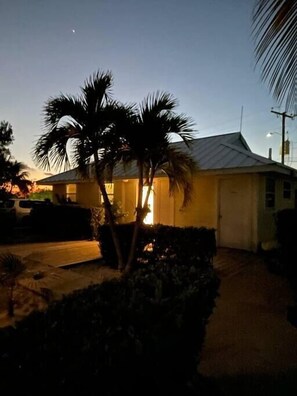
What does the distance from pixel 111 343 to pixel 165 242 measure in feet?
17.8

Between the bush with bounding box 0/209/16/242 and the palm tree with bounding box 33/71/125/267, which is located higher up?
the palm tree with bounding box 33/71/125/267

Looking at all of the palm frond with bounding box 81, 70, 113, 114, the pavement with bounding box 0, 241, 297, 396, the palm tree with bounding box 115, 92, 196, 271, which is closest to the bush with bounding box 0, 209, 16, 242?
the pavement with bounding box 0, 241, 297, 396

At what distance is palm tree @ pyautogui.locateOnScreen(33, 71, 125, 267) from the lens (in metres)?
5.75

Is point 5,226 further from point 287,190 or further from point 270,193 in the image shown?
point 287,190

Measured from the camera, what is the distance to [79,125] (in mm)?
5914

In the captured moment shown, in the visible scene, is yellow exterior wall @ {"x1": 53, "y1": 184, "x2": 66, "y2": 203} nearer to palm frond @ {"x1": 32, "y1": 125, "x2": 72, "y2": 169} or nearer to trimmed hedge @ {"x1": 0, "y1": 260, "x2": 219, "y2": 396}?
palm frond @ {"x1": 32, "y1": 125, "x2": 72, "y2": 169}

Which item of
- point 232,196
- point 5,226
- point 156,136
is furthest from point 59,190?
point 156,136

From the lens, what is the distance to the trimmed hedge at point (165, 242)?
20.9 ft

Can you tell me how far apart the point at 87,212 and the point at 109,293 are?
960 cm

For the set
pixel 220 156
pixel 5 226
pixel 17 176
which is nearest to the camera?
pixel 220 156

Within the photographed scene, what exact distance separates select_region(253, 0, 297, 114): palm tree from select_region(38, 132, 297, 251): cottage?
649 centimetres

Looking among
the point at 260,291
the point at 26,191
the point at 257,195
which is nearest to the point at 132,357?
the point at 260,291

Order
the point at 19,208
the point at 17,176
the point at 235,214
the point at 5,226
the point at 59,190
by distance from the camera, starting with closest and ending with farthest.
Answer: the point at 235,214 → the point at 5,226 → the point at 17,176 → the point at 19,208 → the point at 59,190

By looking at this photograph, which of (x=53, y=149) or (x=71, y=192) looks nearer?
(x=53, y=149)
